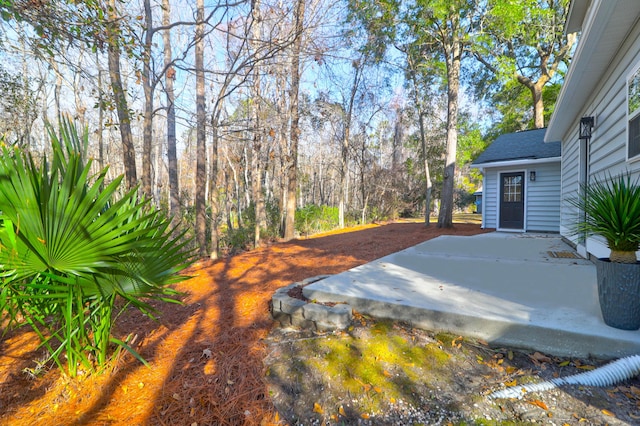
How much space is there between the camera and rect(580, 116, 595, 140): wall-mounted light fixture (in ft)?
14.9

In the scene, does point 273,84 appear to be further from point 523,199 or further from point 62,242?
point 62,242

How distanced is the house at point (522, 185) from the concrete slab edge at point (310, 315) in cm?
837

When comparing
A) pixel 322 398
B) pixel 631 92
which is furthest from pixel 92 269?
pixel 631 92

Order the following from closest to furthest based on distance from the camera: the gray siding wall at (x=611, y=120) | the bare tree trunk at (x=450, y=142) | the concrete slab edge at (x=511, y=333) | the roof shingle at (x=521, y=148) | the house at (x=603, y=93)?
the concrete slab edge at (x=511, y=333)
the house at (x=603, y=93)
the gray siding wall at (x=611, y=120)
the roof shingle at (x=521, y=148)
the bare tree trunk at (x=450, y=142)

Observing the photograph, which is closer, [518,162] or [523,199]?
[518,162]

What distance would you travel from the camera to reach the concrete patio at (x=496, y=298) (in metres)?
2.07

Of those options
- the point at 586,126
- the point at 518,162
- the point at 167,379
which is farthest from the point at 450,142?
the point at 167,379

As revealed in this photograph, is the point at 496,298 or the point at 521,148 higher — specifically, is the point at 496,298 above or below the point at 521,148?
below

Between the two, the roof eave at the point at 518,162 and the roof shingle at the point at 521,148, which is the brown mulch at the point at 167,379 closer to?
the roof eave at the point at 518,162

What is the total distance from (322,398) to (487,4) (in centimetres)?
1243

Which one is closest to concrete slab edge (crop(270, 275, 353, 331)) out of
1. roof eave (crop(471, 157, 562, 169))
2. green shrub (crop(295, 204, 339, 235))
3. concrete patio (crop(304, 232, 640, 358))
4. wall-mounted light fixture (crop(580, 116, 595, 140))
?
concrete patio (crop(304, 232, 640, 358))

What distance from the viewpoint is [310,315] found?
8.46ft

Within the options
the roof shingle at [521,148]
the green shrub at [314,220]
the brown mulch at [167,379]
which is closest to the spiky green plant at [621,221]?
the brown mulch at [167,379]

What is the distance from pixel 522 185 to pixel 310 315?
8996mm
